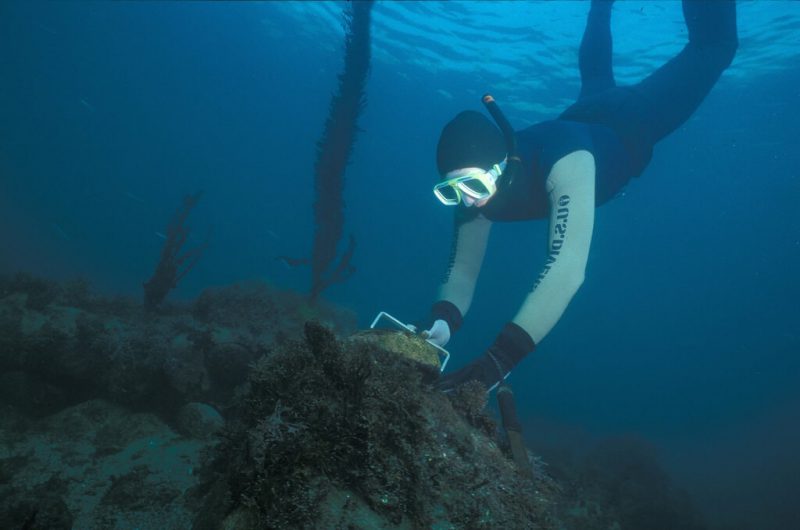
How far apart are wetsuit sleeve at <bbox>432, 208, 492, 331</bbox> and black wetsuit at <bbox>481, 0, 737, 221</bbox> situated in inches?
11.5

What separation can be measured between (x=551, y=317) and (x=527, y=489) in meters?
1.52

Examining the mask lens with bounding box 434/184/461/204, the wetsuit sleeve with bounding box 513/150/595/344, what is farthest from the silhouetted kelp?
the wetsuit sleeve with bounding box 513/150/595/344

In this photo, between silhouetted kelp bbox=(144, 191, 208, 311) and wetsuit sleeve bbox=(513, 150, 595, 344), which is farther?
silhouetted kelp bbox=(144, 191, 208, 311)

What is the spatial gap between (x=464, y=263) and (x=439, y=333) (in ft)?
4.41

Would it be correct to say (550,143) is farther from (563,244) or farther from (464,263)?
(464,263)

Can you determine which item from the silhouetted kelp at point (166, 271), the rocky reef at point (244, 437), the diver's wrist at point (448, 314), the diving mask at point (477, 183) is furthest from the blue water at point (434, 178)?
the diving mask at point (477, 183)

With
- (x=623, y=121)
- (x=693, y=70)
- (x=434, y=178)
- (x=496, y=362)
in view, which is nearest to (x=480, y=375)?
(x=496, y=362)

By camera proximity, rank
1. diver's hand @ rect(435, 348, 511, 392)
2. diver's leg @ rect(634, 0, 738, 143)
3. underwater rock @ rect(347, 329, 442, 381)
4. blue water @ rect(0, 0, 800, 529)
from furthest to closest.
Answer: blue water @ rect(0, 0, 800, 529) < diver's leg @ rect(634, 0, 738, 143) < diver's hand @ rect(435, 348, 511, 392) < underwater rock @ rect(347, 329, 442, 381)

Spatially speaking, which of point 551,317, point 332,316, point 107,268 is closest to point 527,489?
point 551,317

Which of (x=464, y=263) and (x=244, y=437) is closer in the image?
(x=244, y=437)

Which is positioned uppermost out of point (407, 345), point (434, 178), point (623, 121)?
point (434, 178)

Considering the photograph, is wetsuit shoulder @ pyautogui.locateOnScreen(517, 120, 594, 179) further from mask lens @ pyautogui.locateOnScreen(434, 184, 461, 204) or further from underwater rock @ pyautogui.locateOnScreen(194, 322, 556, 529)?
underwater rock @ pyautogui.locateOnScreen(194, 322, 556, 529)

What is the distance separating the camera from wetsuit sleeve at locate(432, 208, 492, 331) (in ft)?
15.9

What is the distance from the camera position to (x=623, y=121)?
5.68 meters
